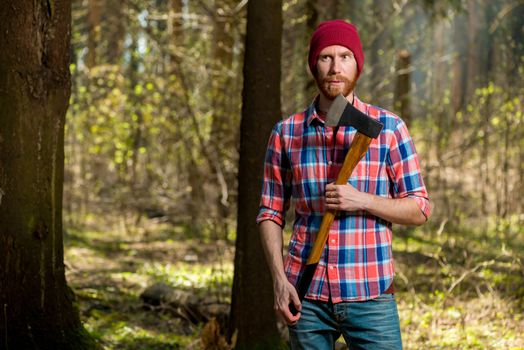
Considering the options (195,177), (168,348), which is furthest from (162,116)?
(168,348)

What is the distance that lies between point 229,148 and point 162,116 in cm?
179

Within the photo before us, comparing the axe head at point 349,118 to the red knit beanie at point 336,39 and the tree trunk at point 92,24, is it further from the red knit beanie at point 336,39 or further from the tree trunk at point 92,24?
the tree trunk at point 92,24

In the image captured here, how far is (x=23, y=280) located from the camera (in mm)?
4422

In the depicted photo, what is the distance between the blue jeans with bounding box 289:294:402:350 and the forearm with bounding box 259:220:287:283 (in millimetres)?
141

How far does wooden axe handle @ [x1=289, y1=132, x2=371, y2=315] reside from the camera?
2.60 m

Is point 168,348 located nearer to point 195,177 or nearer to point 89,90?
point 195,177

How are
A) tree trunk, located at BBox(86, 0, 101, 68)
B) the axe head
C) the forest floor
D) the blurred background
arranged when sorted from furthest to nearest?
tree trunk, located at BBox(86, 0, 101, 68) < the blurred background < the forest floor < the axe head

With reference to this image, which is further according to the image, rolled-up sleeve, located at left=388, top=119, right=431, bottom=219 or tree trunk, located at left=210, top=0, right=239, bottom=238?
tree trunk, located at left=210, top=0, right=239, bottom=238

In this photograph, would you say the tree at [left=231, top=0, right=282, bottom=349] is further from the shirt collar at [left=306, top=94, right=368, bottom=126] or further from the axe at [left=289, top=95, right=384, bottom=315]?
the axe at [left=289, top=95, right=384, bottom=315]

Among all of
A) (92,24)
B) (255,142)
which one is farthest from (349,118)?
(92,24)

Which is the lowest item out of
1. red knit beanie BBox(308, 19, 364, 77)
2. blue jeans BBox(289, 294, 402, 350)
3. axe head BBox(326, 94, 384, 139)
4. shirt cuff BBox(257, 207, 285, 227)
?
blue jeans BBox(289, 294, 402, 350)

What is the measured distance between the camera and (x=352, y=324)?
263 centimetres

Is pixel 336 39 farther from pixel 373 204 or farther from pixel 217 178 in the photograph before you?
pixel 217 178

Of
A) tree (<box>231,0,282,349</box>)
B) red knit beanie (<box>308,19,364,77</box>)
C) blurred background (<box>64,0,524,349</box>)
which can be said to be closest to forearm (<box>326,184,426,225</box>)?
red knit beanie (<box>308,19,364,77</box>)
